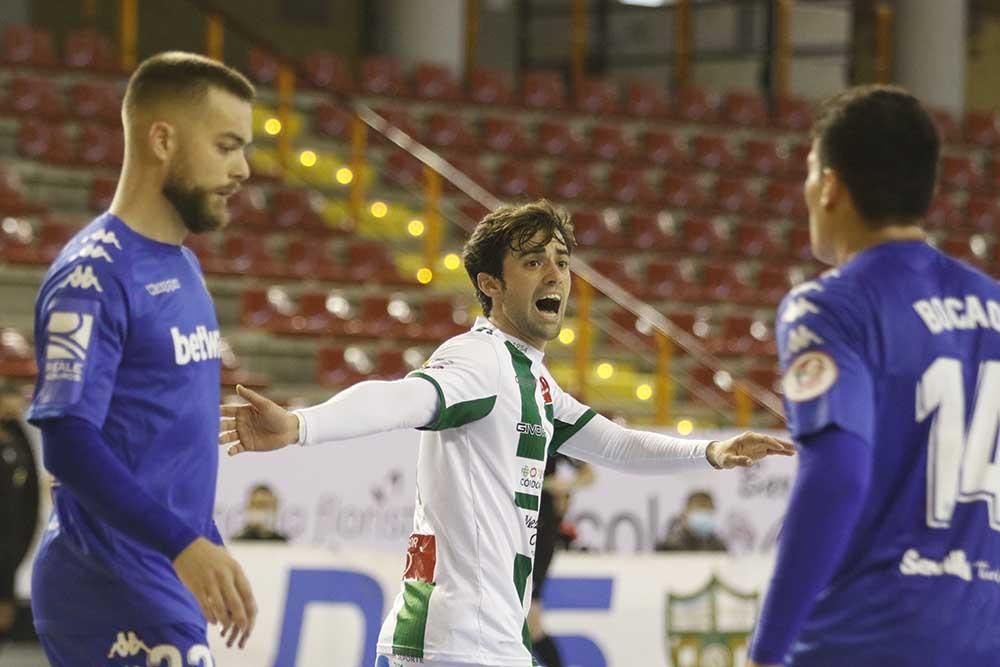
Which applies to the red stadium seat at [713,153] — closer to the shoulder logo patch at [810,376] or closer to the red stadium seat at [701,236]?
the red stadium seat at [701,236]

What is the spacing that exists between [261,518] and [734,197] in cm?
1145

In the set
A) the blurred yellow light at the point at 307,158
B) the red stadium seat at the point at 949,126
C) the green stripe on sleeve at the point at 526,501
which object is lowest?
the green stripe on sleeve at the point at 526,501

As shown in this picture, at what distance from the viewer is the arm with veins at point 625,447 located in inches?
184

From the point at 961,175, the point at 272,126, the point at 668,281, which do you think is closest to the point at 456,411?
the point at 668,281

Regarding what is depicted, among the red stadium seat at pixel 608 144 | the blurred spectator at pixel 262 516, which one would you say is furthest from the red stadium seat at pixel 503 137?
the blurred spectator at pixel 262 516

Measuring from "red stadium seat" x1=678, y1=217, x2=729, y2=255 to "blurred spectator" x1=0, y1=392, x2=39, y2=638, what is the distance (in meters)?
9.70

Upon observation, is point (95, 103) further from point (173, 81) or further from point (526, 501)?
point (173, 81)

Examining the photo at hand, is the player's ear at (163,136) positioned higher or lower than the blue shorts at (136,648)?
higher

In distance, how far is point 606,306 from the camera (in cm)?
1548

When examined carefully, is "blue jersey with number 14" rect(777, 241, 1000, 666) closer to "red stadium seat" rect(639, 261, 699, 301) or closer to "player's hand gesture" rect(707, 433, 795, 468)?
"player's hand gesture" rect(707, 433, 795, 468)

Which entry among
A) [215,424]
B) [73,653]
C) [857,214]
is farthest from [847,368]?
[73,653]

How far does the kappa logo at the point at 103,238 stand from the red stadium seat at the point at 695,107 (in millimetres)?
17419

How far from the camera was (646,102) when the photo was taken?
67.8 feet

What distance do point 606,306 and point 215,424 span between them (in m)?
12.0
